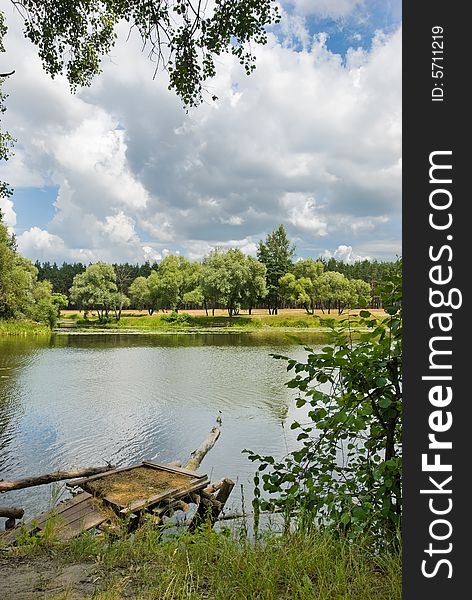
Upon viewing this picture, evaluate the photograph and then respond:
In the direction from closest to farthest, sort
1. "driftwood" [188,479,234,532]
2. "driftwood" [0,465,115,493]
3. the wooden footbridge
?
1. the wooden footbridge
2. "driftwood" [188,479,234,532]
3. "driftwood" [0,465,115,493]

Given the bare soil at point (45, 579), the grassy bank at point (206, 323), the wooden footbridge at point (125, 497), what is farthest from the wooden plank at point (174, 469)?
the grassy bank at point (206, 323)

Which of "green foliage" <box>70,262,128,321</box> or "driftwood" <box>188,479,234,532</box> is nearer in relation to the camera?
"driftwood" <box>188,479,234,532</box>

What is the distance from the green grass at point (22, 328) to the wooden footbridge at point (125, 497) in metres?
42.8

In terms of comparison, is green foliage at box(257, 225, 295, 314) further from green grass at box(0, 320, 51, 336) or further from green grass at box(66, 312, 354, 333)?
green grass at box(0, 320, 51, 336)

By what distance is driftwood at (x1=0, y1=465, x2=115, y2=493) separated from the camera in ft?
26.1

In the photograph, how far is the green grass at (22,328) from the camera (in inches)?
1875

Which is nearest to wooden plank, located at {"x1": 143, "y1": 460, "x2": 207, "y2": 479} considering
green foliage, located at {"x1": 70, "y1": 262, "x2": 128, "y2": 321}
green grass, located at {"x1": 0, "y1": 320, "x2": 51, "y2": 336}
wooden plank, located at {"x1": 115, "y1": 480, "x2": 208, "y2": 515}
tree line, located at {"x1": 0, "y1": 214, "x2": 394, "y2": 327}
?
wooden plank, located at {"x1": 115, "y1": 480, "x2": 208, "y2": 515}

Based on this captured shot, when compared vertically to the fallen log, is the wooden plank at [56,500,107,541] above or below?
above

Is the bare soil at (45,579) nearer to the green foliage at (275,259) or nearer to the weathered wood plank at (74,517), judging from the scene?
the weathered wood plank at (74,517)

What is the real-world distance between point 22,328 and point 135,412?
3620 centimetres

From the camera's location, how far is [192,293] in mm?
71750

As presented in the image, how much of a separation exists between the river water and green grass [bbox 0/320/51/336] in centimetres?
1745

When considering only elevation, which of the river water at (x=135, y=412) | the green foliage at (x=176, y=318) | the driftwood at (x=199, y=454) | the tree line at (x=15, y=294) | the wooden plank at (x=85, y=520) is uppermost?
the tree line at (x=15, y=294)

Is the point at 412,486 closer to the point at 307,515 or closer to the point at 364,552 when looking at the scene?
the point at 364,552
